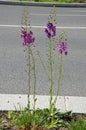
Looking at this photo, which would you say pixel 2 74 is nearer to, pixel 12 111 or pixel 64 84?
pixel 64 84

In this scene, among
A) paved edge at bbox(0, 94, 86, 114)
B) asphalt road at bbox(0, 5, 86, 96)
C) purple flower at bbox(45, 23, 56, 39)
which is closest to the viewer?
purple flower at bbox(45, 23, 56, 39)

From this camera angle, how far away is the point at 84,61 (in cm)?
894

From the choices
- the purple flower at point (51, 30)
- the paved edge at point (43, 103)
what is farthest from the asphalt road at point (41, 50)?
the purple flower at point (51, 30)

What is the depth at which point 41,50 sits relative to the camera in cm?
974

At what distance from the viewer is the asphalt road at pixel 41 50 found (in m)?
7.07

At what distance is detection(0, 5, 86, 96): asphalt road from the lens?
707 centimetres

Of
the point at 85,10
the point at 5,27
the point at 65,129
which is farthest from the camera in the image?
the point at 85,10

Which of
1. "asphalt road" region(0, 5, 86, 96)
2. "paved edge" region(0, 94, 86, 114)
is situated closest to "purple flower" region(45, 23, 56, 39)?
"paved edge" region(0, 94, 86, 114)

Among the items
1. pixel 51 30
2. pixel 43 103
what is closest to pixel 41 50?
pixel 43 103

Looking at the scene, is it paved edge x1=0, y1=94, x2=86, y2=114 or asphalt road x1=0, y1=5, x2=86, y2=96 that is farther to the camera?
asphalt road x1=0, y1=5, x2=86, y2=96

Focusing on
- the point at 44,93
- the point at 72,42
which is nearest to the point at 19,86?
the point at 44,93

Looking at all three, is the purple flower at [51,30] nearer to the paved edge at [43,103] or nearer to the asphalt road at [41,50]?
the paved edge at [43,103]

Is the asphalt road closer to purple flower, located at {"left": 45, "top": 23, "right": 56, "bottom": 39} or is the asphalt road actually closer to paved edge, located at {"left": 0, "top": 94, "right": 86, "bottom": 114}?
paved edge, located at {"left": 0, "top": 94, "right": 86, "bottom": 114}

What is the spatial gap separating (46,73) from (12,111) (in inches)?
101
